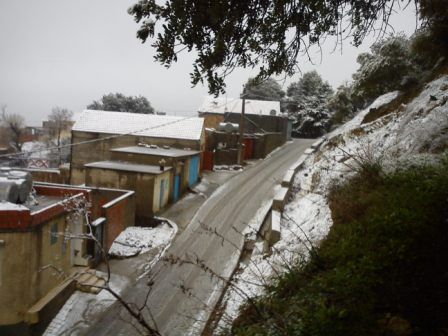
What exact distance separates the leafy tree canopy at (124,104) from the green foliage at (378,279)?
48524 mm

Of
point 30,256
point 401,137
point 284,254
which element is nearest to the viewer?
point 284,254

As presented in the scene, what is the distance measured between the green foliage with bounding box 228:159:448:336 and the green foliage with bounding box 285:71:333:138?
42.2 metres

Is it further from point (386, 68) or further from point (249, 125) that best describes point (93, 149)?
point (386, 68)

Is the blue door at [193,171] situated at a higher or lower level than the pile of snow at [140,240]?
higher

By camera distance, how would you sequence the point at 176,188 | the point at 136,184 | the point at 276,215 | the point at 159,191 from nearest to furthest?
the point at 276,215, the point at 136,184, the point at 159,191, the point at 176,188

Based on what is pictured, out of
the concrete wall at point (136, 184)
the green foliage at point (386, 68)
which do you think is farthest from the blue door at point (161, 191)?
the green foliage at point (386, 68)

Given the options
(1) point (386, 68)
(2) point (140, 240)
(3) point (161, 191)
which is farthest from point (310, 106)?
(2) point (140, 240)

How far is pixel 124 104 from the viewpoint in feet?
166

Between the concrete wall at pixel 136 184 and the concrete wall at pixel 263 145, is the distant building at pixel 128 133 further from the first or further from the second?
the concrete wall at pixel 136 184

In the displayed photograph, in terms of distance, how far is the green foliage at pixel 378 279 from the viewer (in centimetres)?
376

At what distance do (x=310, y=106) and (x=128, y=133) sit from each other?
89.4ft

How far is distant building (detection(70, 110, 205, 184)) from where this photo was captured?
28281 mm

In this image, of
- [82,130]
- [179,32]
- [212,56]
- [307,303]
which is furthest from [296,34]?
[82,130]

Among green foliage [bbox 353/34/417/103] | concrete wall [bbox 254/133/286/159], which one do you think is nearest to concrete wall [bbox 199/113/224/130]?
concrete wall [bbox 254/133/286/159]
